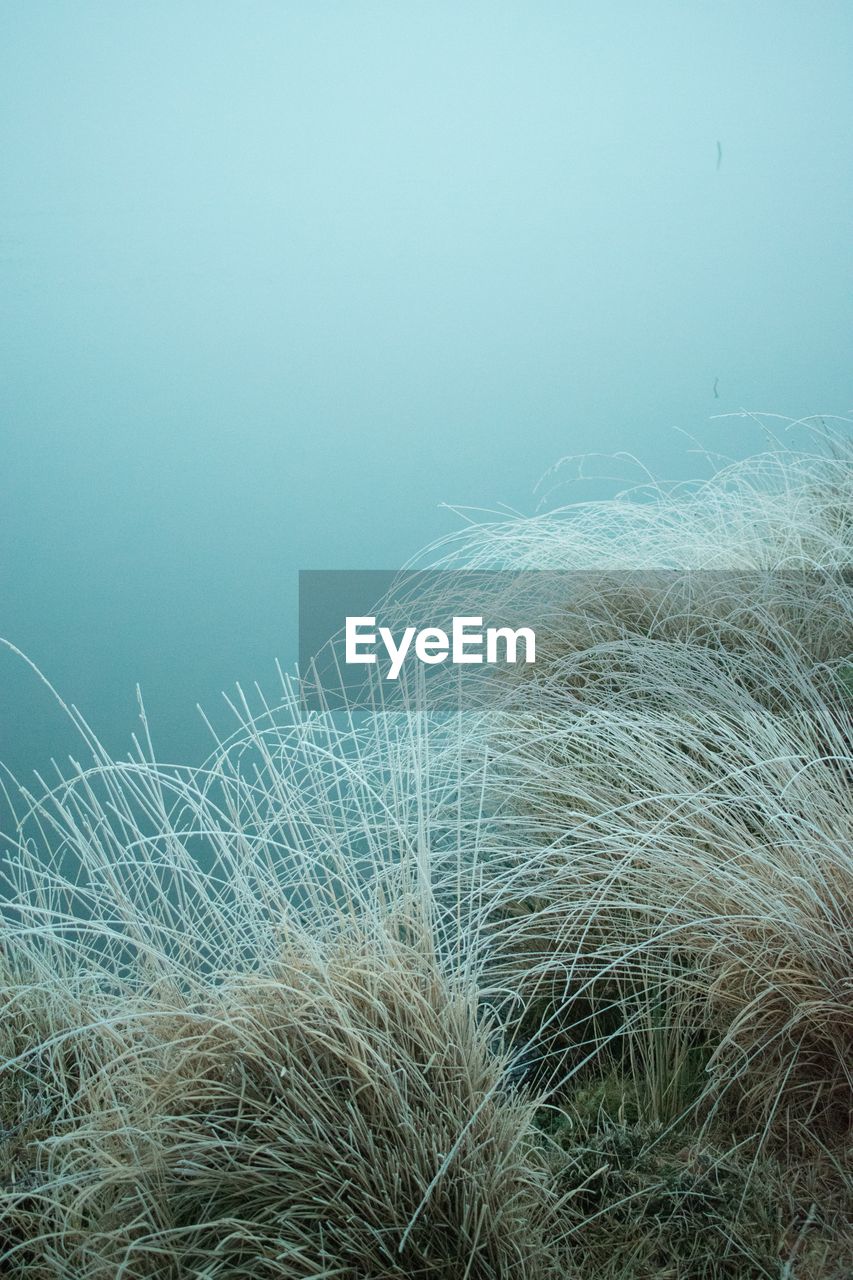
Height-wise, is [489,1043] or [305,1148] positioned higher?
[305,1148]

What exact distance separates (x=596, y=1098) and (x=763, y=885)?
37cm

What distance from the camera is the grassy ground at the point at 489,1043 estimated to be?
1.15 meters

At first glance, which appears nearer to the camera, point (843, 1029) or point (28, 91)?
point (843, 1029)

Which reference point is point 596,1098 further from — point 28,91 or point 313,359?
point 28,91

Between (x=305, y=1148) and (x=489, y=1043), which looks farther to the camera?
(x=489, y=1043)

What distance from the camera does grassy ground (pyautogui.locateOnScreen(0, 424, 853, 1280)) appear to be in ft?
3.76

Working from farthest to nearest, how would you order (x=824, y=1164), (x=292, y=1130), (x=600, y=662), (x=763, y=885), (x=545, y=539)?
(x=545, y=539), (x=600, y=662), (x=763, y=885), (x=824, y=1164), (x=292, y=1130)

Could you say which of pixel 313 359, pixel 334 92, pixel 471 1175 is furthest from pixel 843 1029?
pixel 334 92

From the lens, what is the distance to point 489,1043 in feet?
5.26

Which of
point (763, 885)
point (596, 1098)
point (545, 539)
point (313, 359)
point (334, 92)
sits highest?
point (334, 92)

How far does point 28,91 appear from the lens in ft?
11.9

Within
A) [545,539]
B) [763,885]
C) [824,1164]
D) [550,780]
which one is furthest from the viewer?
[545,539]

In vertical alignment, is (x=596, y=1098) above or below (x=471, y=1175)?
below

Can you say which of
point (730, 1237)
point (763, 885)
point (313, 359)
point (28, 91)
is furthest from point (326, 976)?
point (28, 91)
